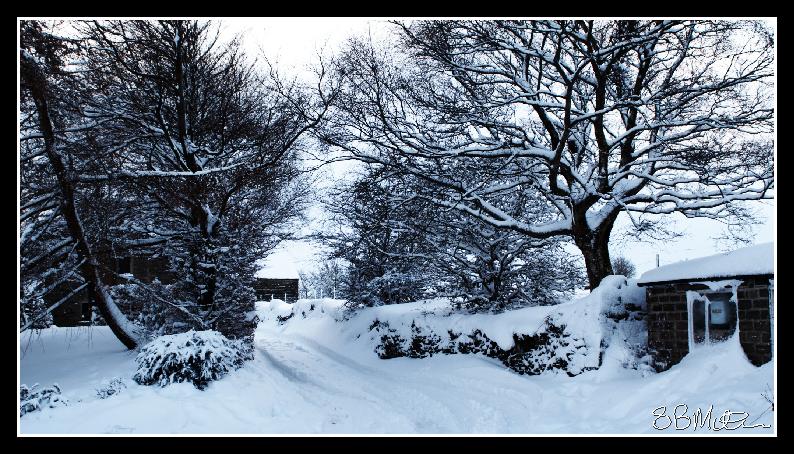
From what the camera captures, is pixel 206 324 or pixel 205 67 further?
pixel 205 67

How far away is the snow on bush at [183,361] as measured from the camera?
7.89 metres

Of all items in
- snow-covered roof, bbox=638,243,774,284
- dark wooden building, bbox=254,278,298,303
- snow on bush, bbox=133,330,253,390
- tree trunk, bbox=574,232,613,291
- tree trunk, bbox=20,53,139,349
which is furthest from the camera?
dark wooden building, bbox=254,278,298,303

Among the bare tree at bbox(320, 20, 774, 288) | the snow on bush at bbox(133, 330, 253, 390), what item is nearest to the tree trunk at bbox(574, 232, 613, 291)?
the bare tree at bbox(320, 20, 774, 288)

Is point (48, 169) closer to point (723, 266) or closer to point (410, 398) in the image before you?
point (410, 398)

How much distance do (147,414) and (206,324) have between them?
5.47m

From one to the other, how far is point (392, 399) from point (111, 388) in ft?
14.3

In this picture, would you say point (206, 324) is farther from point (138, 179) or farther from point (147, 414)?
point (147, 414)

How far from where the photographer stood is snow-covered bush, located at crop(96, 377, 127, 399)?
6926 mm

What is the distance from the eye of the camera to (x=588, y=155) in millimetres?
13281

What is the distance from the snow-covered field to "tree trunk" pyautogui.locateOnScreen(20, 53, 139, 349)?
0.62 m

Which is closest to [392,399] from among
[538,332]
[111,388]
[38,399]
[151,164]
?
[538,332]
